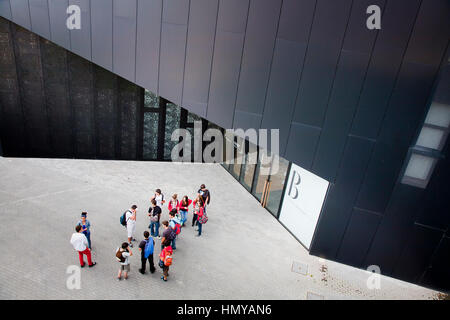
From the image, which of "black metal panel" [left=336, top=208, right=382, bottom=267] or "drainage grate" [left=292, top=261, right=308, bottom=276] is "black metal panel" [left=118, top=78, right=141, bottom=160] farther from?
"black metal panel" [left=336, top=208, right=382, bottom=267]

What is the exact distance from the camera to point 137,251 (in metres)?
9.24

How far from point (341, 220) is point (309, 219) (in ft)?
3.85

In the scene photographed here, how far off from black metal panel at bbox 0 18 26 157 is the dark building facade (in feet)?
2.11

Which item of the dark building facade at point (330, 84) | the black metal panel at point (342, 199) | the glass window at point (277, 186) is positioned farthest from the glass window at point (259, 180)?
the black metal panel at point (342, 199)

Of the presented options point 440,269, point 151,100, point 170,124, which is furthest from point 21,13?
point 440,269

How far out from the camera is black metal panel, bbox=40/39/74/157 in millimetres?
12711

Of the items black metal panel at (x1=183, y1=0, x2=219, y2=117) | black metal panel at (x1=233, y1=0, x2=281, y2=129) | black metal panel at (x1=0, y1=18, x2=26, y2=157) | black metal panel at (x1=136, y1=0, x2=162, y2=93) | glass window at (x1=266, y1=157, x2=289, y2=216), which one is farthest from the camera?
black metal panel at (x1=0, y1=18, x2=26, y2=157)

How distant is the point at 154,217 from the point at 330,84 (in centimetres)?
652

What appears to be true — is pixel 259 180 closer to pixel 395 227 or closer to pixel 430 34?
pixel 395 227

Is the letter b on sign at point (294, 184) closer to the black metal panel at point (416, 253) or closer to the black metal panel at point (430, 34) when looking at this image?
the black metal panel at point (416, 253)

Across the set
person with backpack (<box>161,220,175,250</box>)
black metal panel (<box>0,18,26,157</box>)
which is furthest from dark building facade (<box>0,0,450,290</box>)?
person with backpack (<box>161,220,175,250</box>)

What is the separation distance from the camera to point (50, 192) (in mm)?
11633
